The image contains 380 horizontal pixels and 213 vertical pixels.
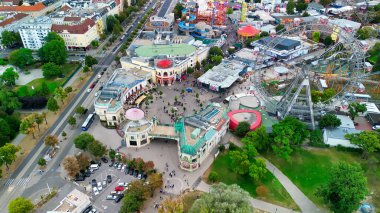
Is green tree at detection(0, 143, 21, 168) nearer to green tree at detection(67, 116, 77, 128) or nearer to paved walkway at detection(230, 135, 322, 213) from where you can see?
green tree at detection(67, 116, 77, 128)

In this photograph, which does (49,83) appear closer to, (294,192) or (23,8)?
(23,8)

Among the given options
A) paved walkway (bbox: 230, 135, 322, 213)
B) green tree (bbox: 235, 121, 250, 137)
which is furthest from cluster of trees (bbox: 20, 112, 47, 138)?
paved walkway (bbox: 230, 135, 322, 213)

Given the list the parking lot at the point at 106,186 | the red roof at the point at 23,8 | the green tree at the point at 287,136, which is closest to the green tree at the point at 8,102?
Result: the parking lot at the point at 106,186

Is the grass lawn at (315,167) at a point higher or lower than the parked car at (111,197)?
higher

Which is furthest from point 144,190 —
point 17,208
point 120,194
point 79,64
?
point 79,64

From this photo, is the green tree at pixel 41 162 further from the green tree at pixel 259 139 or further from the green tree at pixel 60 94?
the green tree at pixel 259 139

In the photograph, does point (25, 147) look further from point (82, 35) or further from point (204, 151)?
point (82, 35)
